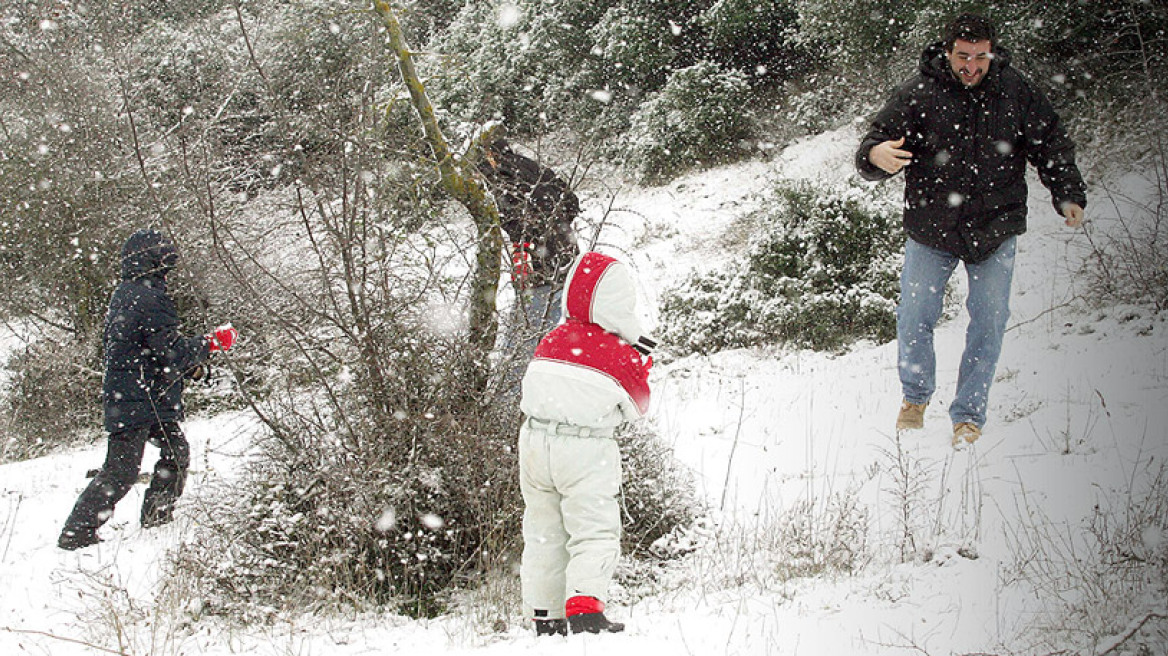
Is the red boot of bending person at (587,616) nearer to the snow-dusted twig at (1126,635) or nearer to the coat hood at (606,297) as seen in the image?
the coat hood at (606,297)

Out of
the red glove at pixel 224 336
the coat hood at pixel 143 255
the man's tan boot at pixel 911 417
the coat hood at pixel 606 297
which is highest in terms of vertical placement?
the coat hood at pixel 143 255

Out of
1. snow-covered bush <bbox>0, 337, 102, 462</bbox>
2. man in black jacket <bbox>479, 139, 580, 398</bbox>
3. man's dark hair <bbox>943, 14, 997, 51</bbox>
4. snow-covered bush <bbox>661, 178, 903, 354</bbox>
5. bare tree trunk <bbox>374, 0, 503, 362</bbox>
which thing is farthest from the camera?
snow-covered bush <bbox>0, 337, 102, 462</bbox>

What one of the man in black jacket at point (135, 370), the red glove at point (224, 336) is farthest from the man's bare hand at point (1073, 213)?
the man in black jacket at point (135, 370)

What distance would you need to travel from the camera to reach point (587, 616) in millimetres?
2559

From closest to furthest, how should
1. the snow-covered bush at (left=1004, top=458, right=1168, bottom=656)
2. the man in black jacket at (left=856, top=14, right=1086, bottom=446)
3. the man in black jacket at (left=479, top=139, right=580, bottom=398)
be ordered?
the snow-covered bush at (left=1004, top=458, right=1168, bottom=656) < the man in black jacket at (left=856, top=14, right=1086, bottom=446) < the man in black jacket at (left=479, top=139, right=580, bottom=398)

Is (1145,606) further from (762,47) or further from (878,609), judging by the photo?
(762,47)

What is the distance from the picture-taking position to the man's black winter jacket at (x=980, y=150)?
140 inches

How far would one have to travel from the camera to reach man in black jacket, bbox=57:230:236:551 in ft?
14.9

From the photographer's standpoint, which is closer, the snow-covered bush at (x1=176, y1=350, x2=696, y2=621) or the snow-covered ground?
the snow-covered ground

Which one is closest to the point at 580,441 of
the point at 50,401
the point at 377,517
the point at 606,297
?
the point at 606,297

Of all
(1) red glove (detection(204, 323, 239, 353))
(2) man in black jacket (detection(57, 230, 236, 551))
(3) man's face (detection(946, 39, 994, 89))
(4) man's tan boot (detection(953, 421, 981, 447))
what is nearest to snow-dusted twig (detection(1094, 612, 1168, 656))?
(4) man's tan boot (detection(953, 421, 981, 447))

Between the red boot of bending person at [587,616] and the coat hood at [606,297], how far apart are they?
920 mm

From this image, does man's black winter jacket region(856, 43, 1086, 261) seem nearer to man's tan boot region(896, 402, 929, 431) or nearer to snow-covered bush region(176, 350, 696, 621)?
man's tan boot region(896, 402, 929, 431)

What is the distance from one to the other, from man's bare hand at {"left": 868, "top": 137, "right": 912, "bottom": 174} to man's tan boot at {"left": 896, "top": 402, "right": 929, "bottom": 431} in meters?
1.29
